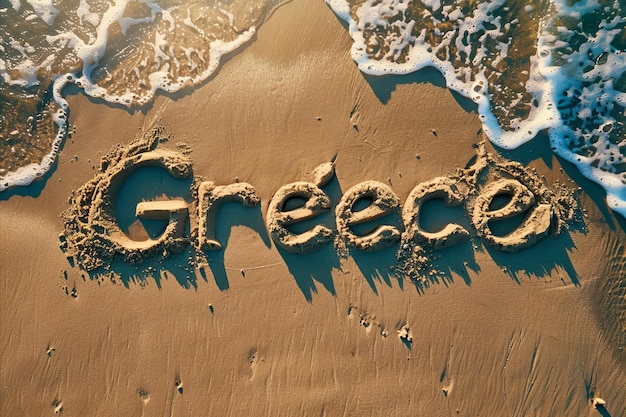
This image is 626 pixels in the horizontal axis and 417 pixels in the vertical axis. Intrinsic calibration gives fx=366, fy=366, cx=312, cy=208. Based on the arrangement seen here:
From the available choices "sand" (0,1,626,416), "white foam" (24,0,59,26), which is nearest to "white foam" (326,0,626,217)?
"sand" (0,1,626,416)

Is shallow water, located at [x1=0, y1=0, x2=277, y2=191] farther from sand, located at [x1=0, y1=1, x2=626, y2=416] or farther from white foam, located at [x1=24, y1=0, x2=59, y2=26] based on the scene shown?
sand, located at [x1=0, y1=1, x2=626, y2=416]

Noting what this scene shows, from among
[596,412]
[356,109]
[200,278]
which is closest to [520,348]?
[596,412]

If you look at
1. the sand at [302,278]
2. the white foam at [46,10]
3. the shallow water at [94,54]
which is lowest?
the sand at [302,278]

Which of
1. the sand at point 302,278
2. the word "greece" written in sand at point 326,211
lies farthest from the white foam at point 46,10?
the word "greece" written in sand at point 326,211

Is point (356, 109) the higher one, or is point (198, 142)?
point (198, 142)

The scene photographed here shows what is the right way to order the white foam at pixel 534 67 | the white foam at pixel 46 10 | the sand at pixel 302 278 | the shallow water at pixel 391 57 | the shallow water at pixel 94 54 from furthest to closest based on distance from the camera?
the white foam at pixel 46 10 → the shallow water at pixel 94 54 → the shallow water at pixel 391 57 → the white foam at pixel 534 67 → the sand at pixel 302 278

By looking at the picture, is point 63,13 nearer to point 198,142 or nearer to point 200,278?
point 198,142

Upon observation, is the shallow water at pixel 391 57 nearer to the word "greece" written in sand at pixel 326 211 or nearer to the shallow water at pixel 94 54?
the shallow water at pixel 94 54
